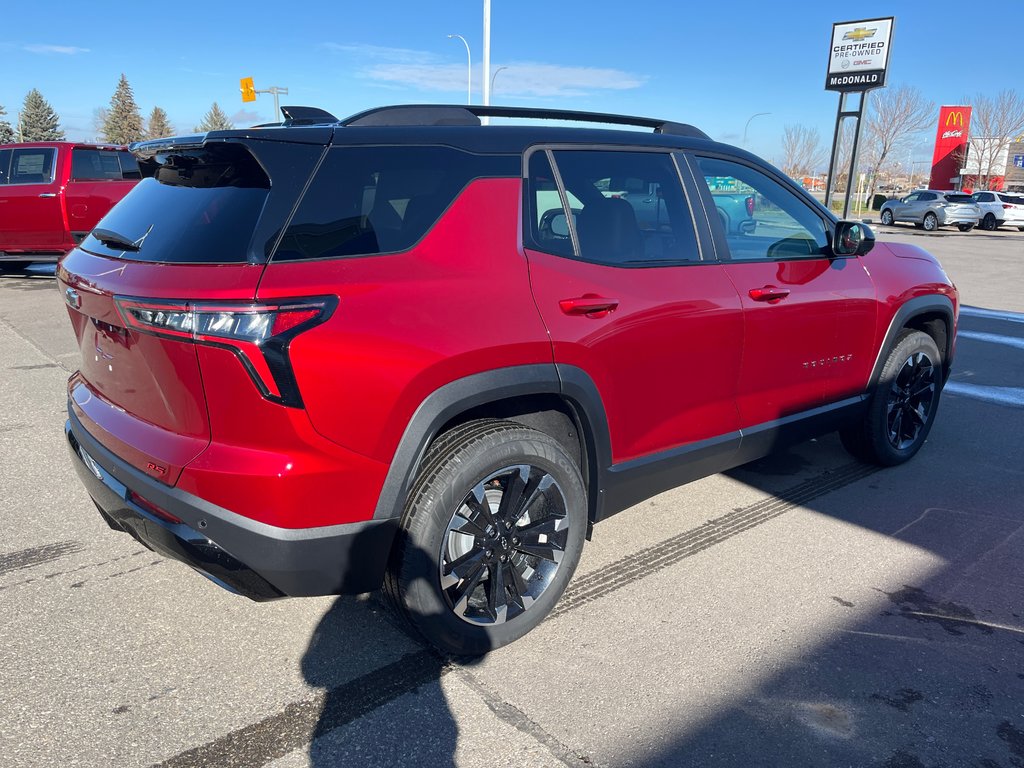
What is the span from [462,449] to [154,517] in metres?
0.98

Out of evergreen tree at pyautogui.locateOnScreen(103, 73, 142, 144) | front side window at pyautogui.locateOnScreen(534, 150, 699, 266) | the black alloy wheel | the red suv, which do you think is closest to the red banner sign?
the black alloy wheel

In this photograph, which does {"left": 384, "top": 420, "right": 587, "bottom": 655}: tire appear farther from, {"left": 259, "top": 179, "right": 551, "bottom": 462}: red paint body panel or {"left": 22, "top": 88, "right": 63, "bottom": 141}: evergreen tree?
{"left": 22, "top": 88, "right": 63, "bottom": 141}: evergreen tree

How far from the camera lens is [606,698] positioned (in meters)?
2.60

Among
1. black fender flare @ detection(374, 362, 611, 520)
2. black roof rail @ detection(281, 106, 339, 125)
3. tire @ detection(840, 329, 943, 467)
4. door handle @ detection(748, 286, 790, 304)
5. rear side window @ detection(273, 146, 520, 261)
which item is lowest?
tire @ detection(840, 329, 943, 467)

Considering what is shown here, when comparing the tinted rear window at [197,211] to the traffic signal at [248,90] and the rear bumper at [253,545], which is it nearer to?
the rear bumper at [253,545]

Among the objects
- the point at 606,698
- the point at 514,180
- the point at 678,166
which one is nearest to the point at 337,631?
the point at 606,698

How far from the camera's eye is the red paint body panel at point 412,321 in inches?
89.4

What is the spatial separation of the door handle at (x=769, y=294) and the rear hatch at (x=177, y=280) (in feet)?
6.49

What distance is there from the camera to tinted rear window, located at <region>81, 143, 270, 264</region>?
7.76ft

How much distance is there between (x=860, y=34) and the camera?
84.7 feet

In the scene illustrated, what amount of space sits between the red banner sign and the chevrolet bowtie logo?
30803mm

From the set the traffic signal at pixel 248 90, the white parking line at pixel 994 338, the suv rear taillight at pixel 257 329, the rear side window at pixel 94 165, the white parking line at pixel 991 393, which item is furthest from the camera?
the traffic signal at pixel 248 90

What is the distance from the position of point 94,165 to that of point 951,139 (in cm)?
5425

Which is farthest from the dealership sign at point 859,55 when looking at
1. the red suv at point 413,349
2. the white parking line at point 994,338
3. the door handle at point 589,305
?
the door handle at point 589,305
